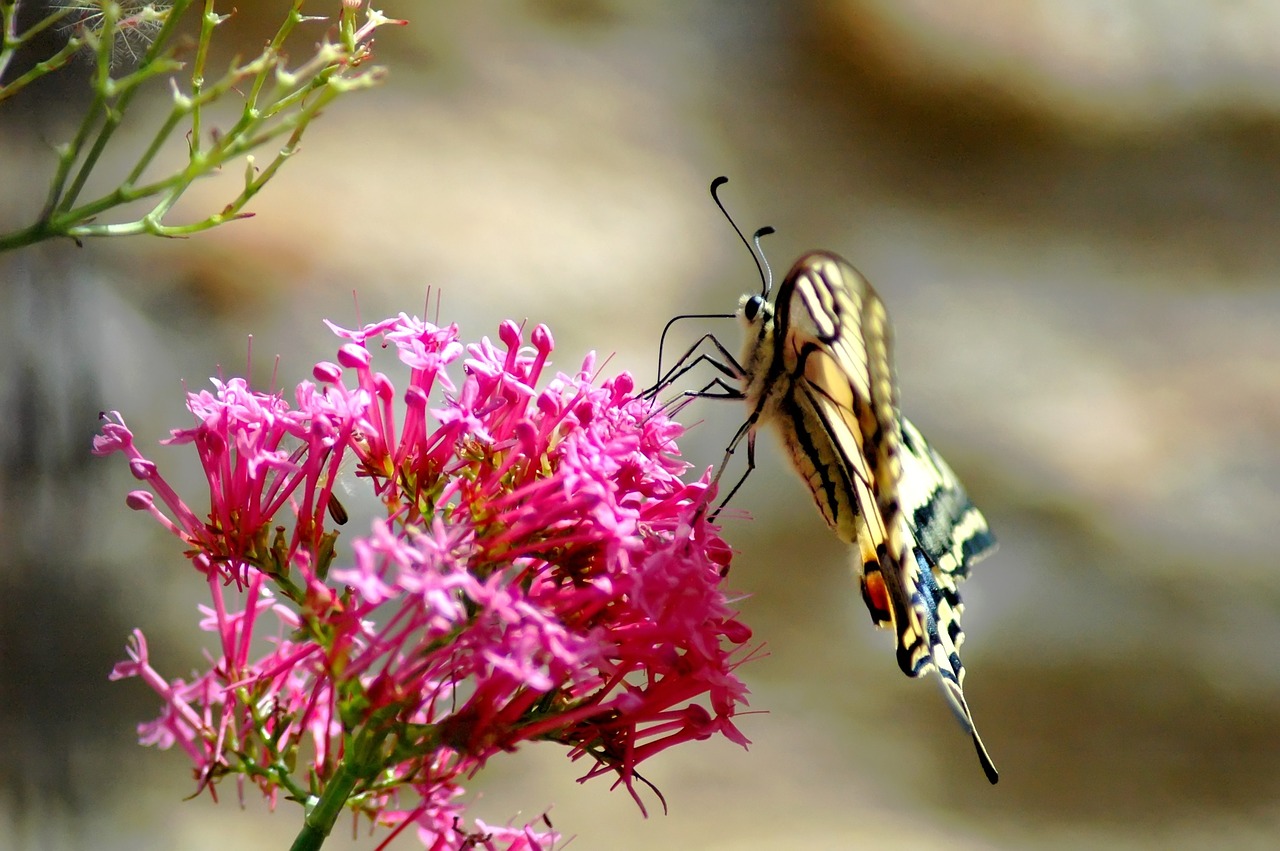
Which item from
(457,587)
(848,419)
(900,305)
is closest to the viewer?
(457,587)

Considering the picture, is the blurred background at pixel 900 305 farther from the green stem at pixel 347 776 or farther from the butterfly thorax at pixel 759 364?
the green stem at pixel 347 776

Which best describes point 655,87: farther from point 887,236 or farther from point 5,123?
point 5,123

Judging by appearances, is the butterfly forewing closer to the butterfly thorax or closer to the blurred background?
the butterfly thorax

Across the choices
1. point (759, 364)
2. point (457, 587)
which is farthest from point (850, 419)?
point (457, 587)

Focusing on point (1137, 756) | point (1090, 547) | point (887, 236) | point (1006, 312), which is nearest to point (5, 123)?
point (887, 236)

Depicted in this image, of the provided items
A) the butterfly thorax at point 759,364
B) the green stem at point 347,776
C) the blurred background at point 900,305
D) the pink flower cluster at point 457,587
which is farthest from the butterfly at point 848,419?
the blurred background at point 900,305

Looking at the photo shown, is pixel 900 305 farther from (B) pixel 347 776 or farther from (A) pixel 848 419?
(B) pixel 347 776
